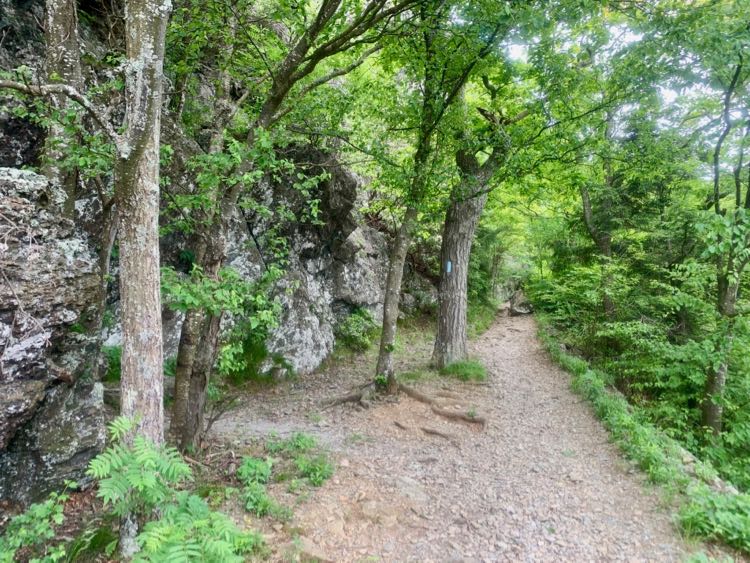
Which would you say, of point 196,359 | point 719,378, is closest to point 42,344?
point 196,359

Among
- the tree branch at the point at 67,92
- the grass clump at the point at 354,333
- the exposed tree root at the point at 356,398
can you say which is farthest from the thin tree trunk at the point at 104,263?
the grass clump at the point at 354,333

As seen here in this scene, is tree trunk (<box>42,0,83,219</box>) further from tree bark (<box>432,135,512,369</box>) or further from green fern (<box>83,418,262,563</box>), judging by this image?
tree bark (<box>432,135,512,369</box>)

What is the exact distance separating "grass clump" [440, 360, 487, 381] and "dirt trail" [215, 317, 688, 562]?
0.39 meters

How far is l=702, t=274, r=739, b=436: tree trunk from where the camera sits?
773 cm

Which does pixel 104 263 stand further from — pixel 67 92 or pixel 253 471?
pixel 253 471

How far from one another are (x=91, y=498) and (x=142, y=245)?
3.48 meters

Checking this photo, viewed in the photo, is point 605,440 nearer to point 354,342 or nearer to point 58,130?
point 354,342

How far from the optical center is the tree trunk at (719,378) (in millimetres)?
7734

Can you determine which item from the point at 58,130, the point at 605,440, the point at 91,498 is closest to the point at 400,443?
the point at 605,440

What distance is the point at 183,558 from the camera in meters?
2.42

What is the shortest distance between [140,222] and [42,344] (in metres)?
1.89

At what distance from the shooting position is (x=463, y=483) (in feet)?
17.8

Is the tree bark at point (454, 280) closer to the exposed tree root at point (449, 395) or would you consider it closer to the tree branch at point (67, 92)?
the exposed tree root at point (449, 395)

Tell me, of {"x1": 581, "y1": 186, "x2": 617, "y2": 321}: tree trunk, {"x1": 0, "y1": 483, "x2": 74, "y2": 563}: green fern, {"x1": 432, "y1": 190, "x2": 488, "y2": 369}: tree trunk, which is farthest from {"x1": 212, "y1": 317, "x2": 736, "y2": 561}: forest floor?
{"x1": 581, "y1": 186, "x2": 617, "y2": 321}: tree trunk
